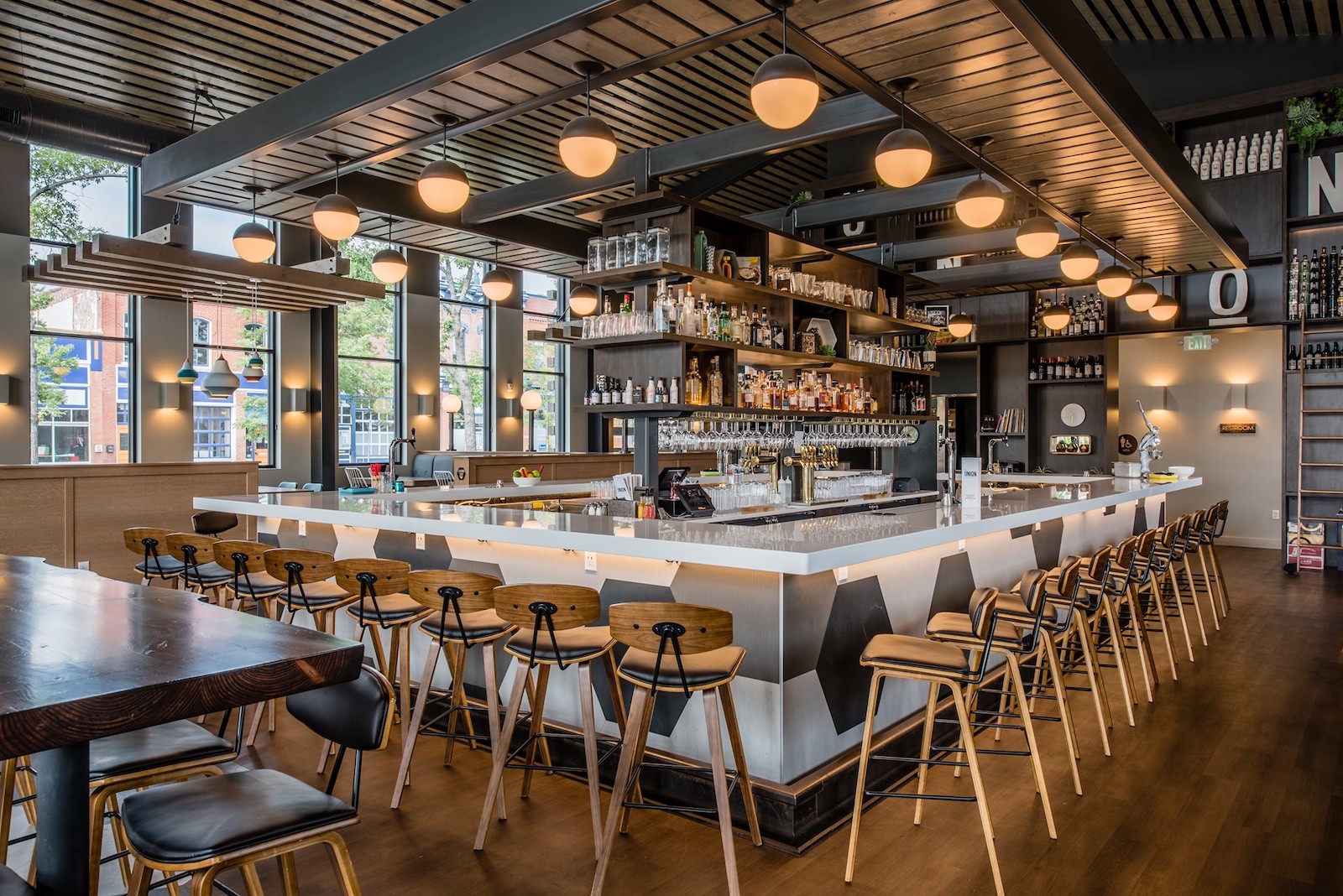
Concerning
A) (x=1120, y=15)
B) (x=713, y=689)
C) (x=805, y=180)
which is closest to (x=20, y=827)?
(x=713, y=689)

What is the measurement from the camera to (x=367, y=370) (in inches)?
508

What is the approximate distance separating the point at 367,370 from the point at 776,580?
10.9 m

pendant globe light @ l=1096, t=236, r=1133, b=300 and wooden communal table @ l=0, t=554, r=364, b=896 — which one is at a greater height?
pendant globe light @ l=1096, t=236, r=1133, b=300

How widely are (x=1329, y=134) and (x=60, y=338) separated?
14.2 meters

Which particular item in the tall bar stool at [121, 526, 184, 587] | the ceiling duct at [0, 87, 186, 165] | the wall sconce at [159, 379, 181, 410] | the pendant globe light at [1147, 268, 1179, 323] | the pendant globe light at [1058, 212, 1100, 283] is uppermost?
the ceiling duct at [0, 87, 186, 165]

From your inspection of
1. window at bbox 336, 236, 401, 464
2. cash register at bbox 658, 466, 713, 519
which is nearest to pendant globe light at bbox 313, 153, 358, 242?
cash register at bbox 658, 466, 713, 519

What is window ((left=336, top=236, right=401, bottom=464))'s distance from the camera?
12.6m

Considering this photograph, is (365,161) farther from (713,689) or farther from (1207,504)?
(1207,504)

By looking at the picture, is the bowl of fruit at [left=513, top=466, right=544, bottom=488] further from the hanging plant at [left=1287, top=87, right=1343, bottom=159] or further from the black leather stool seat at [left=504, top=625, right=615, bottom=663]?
the hanging plant at [left=1287, top=87, right=1343, bottom=159]

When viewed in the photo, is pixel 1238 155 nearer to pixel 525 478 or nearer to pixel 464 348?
pixel 525 478

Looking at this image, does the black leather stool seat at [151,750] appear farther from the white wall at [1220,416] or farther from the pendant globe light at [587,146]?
the white wall at [1220,416]

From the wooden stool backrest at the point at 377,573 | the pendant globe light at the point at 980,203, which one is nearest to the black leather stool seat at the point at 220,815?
the wooden stool backrest at the point at 377,573

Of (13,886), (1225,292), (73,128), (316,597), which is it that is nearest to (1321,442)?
(1225,292)

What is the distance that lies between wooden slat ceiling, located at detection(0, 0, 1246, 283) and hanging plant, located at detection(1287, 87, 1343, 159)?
2.41m
